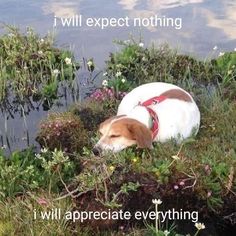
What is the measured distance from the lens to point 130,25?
737cm

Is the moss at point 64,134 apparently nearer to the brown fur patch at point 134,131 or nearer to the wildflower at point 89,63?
the brown fur patch at point 134,131

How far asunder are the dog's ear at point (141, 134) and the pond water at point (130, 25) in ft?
5.08

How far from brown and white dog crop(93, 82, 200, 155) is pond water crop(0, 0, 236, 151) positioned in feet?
3.19

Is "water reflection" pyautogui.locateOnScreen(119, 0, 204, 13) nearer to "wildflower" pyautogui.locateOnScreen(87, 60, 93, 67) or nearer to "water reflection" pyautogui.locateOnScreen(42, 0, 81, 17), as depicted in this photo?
"water reflection" pyautogui.locateOnScreen(42, 0, 81, 17)

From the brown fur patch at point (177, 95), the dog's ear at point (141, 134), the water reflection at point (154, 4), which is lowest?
the dog's ear at point (141, 134)

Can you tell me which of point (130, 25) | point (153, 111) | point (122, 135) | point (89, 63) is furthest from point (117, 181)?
point (130, 25)

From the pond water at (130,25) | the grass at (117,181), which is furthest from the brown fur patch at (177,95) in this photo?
the pond water at (130,25)

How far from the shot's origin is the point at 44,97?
19.8 feet

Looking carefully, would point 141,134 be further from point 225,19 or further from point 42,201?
point 225,19

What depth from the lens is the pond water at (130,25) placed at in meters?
6.88

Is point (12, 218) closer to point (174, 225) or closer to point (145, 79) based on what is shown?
point (174, 225)

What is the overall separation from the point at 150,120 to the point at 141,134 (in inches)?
12.3

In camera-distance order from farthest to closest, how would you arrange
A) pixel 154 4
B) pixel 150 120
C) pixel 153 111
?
1. pixel 154 4
2. pixel 153 111
3. pixel 150 120

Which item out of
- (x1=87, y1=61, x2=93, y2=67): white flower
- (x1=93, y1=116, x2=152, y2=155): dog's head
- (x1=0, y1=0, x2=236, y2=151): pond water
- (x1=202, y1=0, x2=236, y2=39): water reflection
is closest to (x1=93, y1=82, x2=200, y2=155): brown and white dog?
(x1=93, y1=116, x2=152, y2=155): dog's head
